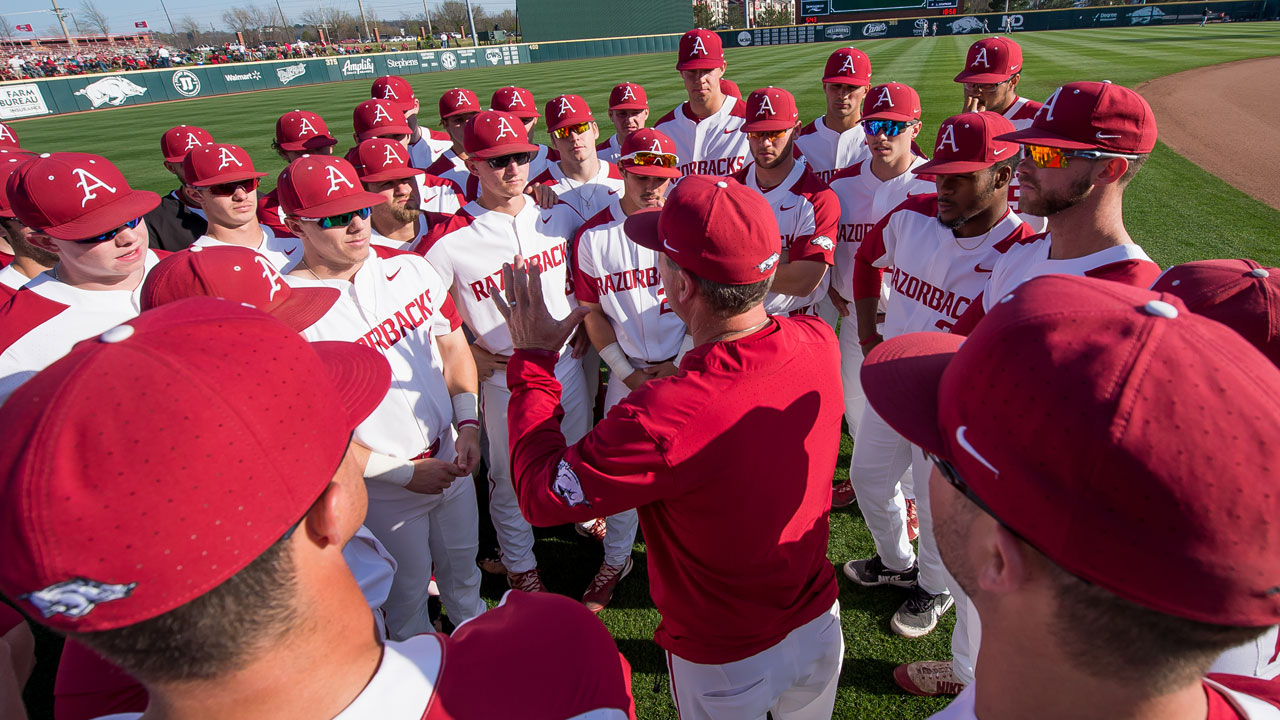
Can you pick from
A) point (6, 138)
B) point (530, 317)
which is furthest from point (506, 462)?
point (6, 138)

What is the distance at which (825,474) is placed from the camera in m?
2.01

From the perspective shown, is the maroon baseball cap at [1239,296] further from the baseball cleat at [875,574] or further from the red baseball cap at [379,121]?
the red baseball cap at [379,121]

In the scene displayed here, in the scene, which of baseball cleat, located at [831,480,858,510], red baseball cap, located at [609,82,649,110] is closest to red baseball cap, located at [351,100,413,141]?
red baseball cap, located at [609,82,649,110]

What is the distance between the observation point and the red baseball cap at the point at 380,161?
3.72 metres

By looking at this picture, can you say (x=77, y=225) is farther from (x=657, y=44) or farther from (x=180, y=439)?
(x=657, y=44)

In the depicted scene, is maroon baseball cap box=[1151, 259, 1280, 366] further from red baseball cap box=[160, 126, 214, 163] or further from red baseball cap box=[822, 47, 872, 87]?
red baseball cap box=[160, 126, 214, 163]

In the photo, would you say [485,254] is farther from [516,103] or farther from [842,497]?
[842,497]

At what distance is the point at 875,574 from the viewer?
351cm

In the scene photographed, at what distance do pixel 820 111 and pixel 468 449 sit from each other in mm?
15117

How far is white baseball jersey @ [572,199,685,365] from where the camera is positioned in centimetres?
353

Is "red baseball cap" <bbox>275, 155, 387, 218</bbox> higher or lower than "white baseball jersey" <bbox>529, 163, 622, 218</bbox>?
higher

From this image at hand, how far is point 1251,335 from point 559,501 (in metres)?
1.84

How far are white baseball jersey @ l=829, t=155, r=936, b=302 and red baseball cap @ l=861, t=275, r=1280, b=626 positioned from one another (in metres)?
3.55

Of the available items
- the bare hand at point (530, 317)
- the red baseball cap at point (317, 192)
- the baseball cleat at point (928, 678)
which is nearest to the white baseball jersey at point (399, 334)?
the red baseball cap at point (317, 192)
